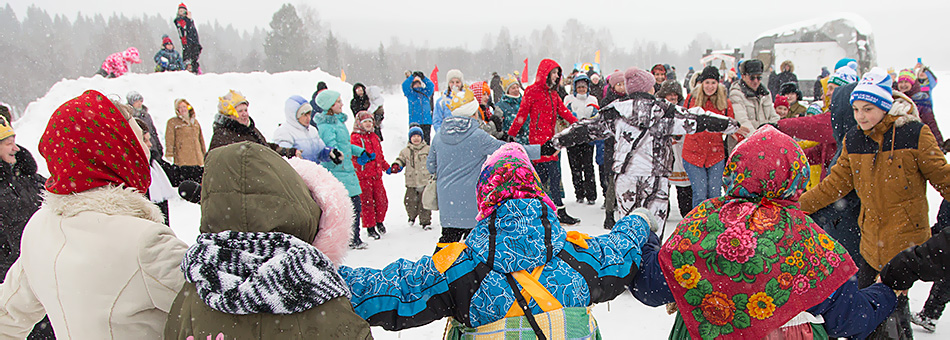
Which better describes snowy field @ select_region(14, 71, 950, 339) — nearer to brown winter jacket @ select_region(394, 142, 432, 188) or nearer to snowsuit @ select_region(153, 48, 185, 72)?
brown winter jacket @ select_region(394, 142, 432, 188)

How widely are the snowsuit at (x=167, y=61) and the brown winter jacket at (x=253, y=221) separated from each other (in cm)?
1783

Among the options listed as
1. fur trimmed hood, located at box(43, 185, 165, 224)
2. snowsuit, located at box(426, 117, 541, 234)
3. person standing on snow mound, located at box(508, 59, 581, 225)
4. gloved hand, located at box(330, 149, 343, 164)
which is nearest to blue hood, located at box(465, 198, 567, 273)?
fur trimmed hood, located at box(43, 185, 165, 224)

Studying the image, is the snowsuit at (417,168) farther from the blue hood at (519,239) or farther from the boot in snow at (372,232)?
the blue hood at (519,239)

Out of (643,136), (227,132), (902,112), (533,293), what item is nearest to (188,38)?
(227,132)

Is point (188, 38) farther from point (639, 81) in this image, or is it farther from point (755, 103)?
point (755, 103)

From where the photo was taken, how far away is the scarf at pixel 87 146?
1646 mm

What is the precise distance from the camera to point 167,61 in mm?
16484

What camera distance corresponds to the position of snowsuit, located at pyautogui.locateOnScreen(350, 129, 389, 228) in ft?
21.4

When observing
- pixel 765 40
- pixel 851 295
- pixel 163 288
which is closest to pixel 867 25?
pixel 765 40

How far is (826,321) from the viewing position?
1.92 meters

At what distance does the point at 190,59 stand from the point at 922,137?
59.0 feet

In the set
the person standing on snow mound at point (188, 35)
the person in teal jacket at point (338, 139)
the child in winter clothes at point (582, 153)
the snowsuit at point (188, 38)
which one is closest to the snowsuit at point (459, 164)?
the person in teal jacket at point (338, 139)

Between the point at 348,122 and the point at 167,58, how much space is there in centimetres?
644

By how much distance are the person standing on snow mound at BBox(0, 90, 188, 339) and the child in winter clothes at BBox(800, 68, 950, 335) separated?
386cm
